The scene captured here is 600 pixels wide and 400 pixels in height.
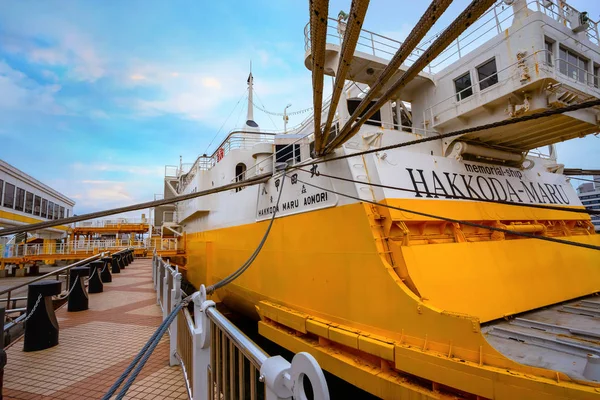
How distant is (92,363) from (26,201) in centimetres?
3471

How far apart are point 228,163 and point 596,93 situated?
10074mm

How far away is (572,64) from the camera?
235 inches

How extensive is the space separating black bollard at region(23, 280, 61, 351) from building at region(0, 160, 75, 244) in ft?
62.9

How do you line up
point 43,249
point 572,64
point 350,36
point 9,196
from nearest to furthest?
1. point 350,36
2. point 572,64
3. point 43,249
4. point 9,196

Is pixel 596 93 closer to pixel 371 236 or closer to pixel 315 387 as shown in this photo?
pixel 371 236

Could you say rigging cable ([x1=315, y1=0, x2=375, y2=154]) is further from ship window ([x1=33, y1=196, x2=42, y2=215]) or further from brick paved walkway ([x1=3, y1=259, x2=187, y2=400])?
ship window ([x1=33, y1=196, x2=42, y2=215])

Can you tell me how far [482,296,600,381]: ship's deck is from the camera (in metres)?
2.98

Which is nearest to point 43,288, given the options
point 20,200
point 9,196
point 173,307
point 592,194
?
point 173,307

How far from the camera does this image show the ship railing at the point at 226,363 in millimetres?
1217

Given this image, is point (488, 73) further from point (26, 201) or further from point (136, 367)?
point (26, 201)

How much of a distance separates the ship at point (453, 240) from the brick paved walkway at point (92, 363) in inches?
85.5

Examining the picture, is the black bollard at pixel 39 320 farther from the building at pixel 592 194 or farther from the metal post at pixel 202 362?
the building at pixel 592 194

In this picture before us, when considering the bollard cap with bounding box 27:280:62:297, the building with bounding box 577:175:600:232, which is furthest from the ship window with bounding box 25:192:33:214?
the building with bounding box 577:175:600:232

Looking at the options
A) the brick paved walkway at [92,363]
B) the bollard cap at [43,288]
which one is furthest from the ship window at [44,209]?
the bollard cap at [43,288]
